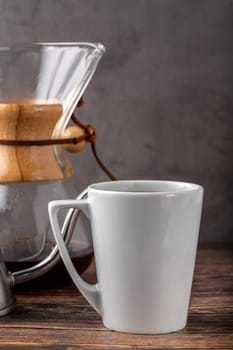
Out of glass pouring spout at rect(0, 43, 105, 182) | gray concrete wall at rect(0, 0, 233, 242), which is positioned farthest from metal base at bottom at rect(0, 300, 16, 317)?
gray concrete wall at rect(0, 0, 233, 242)

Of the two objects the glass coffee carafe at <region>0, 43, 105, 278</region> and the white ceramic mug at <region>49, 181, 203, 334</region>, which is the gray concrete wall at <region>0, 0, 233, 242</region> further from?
the white ceramic mug at <region>49, 181, 203, 334</region>

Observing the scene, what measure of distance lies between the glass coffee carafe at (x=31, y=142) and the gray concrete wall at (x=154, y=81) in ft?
0.78

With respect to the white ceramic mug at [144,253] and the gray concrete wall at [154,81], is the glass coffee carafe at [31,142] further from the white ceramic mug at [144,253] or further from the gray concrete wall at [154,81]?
the gray concrete wall at [154,81]

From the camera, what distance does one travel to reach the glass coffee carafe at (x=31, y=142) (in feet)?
2.04

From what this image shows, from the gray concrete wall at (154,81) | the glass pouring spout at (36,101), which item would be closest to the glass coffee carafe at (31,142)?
the glass pouring spout at (36,101)

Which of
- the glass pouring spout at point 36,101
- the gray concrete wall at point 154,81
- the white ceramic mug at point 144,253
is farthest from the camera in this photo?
the gray concrete wall at point 154,81

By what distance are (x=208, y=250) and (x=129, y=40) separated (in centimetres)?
30

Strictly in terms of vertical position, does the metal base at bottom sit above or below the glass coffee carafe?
below

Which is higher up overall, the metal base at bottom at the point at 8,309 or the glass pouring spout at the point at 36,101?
the glass pouring spout at the point at 36,101

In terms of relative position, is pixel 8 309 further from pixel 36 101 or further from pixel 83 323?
pixel 36 101

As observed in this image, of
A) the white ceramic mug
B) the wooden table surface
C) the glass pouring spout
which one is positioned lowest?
the wooden table surface

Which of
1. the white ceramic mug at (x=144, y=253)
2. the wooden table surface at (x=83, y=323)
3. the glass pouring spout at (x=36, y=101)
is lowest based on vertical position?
the wooden table surface at (x=83, y=323)

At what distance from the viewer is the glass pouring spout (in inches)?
24.4

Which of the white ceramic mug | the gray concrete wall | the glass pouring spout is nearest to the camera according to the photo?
the white ceramic mug
